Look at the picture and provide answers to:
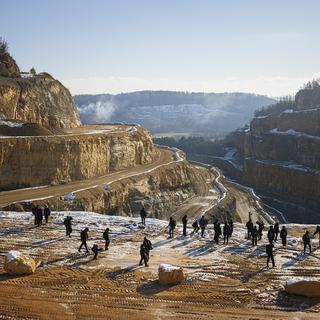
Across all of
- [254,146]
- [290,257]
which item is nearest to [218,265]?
[290,257]

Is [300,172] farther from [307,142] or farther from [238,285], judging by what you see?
[238,285]

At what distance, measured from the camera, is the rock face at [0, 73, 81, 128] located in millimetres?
52438

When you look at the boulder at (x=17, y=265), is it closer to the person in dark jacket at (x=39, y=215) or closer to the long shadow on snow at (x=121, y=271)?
the long shadow on snow at (x=121, y=271)

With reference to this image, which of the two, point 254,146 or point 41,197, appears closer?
point 41,197

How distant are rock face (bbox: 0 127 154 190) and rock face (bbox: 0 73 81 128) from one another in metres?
8.40

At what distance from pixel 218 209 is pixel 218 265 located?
32.0 m

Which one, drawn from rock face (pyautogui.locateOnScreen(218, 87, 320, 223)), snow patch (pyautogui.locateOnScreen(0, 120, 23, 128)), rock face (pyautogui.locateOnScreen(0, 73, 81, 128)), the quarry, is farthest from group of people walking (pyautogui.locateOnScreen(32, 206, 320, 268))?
rock face (pyautogui.locateOnScreen(218, 87, 320, 223))

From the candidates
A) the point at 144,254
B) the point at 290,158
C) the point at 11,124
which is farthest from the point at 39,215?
the point at 290,158

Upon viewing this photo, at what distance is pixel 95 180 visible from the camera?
160 feet

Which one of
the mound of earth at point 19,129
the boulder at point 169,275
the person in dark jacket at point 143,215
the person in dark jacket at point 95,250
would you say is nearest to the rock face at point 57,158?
the mound of earth at point 19,129

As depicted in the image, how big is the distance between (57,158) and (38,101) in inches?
620

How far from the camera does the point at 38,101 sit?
192 feet

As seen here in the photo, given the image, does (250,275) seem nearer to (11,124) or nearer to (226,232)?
(226,232)

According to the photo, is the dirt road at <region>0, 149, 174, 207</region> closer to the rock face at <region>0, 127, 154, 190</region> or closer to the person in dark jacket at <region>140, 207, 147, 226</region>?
the rock face at <region>0, 127, 154, 190</region>
